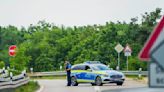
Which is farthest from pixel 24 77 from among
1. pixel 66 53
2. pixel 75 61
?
pixel 66 53

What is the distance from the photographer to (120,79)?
126 feet

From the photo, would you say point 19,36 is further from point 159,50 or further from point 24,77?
point 159,50

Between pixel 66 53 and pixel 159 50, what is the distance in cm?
9546

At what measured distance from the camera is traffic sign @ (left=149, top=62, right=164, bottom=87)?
9.25 m

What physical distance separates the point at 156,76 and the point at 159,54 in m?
0.29

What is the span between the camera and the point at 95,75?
3862cm

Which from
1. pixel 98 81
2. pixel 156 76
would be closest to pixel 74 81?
pixel 98 81

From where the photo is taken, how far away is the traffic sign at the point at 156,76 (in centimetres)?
925

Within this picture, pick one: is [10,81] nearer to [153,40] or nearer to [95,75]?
[95,75]

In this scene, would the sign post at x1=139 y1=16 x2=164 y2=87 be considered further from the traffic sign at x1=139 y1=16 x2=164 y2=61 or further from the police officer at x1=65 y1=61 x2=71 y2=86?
the police officer at x1=65 y1=61 x2=71 y2=86

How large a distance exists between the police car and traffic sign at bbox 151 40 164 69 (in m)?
28.6

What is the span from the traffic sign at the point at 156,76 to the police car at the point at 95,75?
2864cm

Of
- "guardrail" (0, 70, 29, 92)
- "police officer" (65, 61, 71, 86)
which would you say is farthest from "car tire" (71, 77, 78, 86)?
"guardrail" (0, 70, 29, 92)

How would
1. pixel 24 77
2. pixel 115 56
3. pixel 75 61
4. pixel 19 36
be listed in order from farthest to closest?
pixel 19 36 < pixel 75 61 < pixel 115 56 < pixel 24 77
